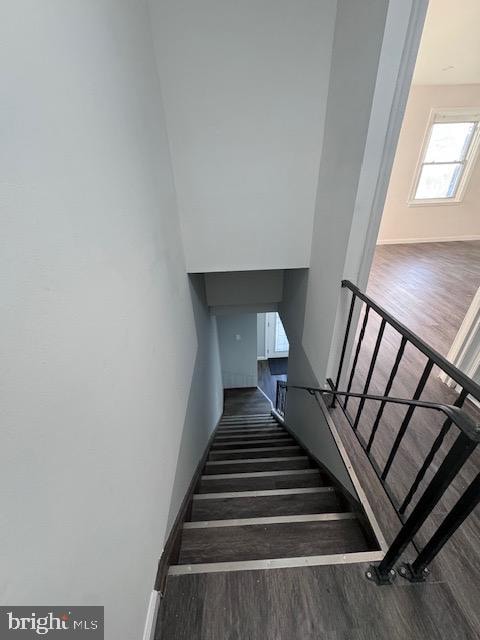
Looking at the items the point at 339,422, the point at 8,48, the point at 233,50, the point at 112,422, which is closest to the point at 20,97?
the point at 8,48

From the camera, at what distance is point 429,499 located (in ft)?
2.93

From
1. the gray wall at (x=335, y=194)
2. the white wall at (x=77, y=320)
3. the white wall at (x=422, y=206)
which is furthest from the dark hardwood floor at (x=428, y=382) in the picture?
the white wall at (x=77, y=320)

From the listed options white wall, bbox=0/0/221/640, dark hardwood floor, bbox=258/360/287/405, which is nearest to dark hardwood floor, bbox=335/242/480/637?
white wall, bbox=0/0/221/640

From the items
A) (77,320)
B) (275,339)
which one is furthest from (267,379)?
(77,320)

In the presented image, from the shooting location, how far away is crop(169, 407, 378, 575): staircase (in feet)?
4.35

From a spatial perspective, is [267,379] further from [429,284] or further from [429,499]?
[429,499]

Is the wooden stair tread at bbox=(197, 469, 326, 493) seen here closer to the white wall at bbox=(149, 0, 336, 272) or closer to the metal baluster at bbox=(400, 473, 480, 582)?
the metal baluster at bbox=(400, 473, 480, 582)

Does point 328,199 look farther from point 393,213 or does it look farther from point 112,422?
point 393,213

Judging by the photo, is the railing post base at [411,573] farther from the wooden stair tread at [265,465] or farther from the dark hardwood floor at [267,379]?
the dark hardwood floor at [267,379]

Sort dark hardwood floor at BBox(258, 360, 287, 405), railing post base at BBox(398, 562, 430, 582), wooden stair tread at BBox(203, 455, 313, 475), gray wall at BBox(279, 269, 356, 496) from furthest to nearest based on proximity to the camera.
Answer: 1. dark hardwood floor at BBox(258, 360, 287, 405)
2. wooden stair tread at BBox(203, 455, 313, 475)
3. gray wall at BBox(279, 269, 356, 496)
4. railing post base at BBox(398, 562, 430, 582)

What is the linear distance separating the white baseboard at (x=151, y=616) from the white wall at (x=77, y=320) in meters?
0.07

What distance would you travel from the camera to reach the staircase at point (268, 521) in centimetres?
133

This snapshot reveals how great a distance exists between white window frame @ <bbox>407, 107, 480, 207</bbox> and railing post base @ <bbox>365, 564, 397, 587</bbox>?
589cm

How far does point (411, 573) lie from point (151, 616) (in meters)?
1.08
